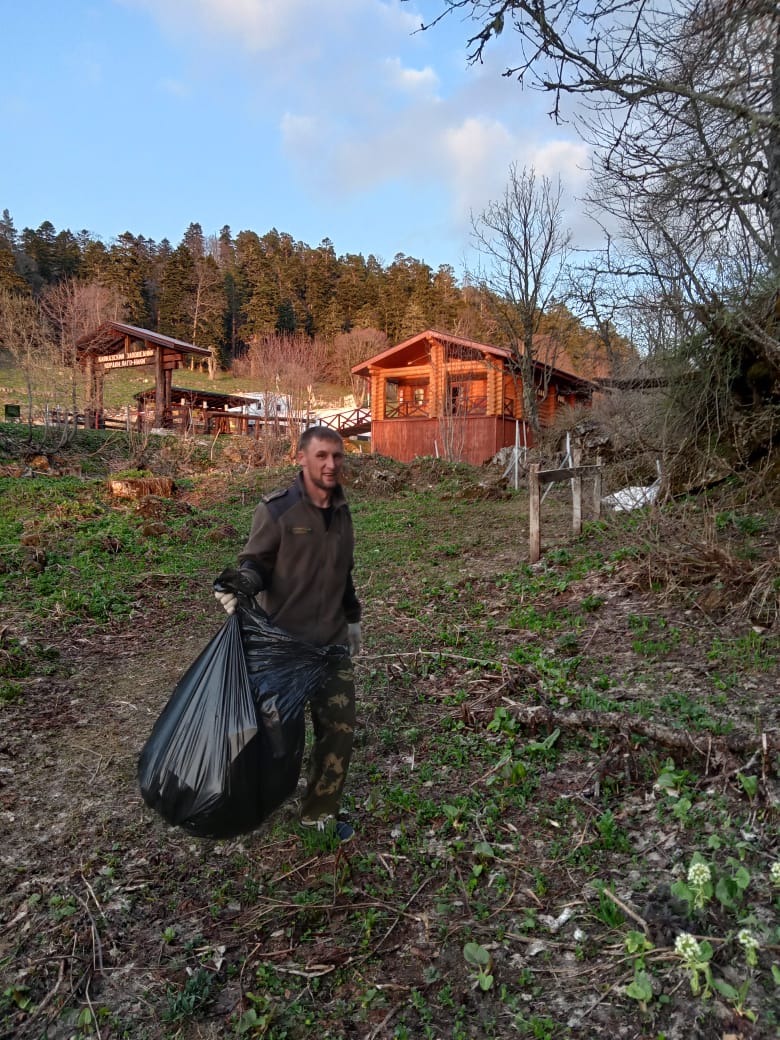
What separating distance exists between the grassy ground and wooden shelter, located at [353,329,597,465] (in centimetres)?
1622

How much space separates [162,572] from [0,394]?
30.4 m

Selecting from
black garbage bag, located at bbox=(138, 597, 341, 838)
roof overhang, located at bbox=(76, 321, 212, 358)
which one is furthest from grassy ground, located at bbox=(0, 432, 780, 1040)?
roof overhang, located at bbox=(76, 321, 212, 358)

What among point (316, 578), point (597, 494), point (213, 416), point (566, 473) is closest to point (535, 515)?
point (566, 473)

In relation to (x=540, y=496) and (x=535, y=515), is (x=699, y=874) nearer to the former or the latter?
(x=535, y=515)

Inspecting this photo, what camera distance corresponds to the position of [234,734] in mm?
2217

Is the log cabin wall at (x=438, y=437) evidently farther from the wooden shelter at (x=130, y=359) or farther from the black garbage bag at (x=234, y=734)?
the black garbage bag at (x=234, y=734)

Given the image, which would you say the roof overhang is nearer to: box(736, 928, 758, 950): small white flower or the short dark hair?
the short dark hair

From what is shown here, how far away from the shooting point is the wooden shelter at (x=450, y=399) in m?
22.2

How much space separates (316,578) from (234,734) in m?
0.74

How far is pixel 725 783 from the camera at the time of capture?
2625 millimetres

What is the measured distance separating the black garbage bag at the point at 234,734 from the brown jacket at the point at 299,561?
166 mm

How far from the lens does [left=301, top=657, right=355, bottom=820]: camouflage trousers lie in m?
2.62

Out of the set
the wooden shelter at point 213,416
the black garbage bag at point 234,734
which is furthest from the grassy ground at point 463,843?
the wooden shelter at point 213,416

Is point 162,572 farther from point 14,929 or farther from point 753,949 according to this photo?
point 753,949
